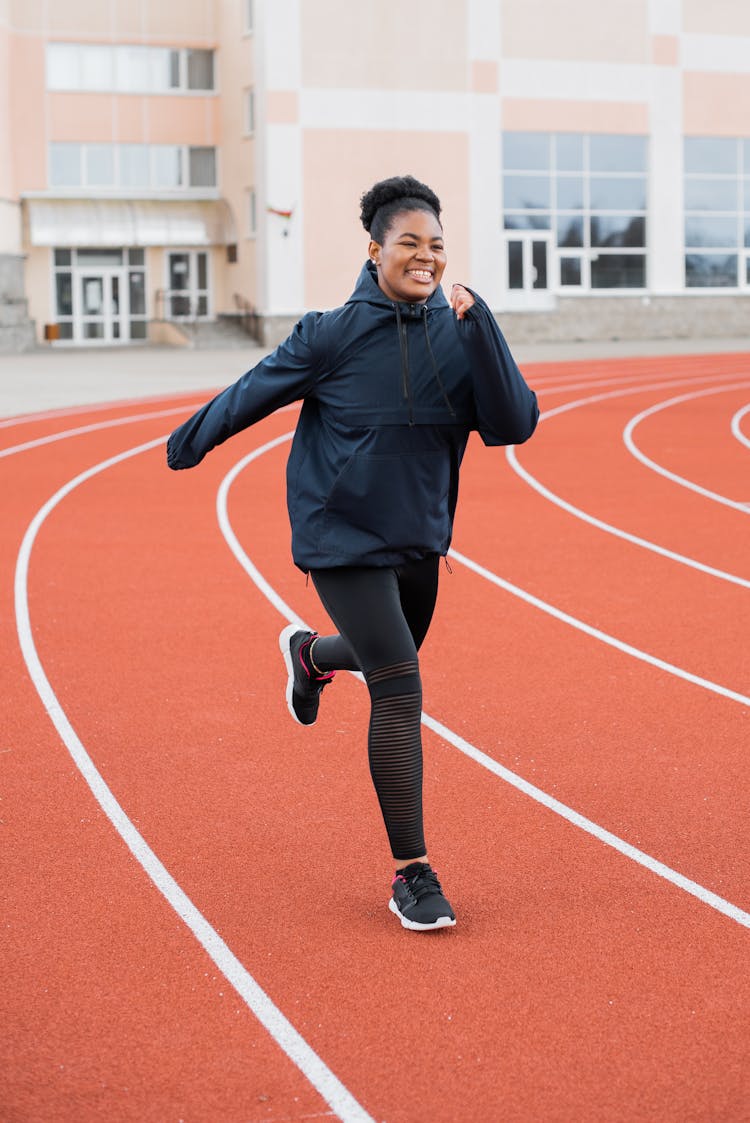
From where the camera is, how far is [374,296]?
412cm

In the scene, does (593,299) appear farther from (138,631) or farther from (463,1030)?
(463,1030)

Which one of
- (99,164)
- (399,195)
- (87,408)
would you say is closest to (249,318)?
(99,164)

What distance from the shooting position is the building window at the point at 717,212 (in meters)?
41.9

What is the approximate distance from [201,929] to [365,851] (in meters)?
0.79

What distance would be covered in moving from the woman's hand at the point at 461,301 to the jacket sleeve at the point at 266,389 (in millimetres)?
392

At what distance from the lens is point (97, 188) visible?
4262 centimetres

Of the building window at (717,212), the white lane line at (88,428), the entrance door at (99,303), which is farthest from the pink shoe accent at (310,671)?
the entrance door at (99,303)

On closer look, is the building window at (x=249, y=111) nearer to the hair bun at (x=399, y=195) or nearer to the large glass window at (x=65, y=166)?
the large glass window at (x=65, y=166)

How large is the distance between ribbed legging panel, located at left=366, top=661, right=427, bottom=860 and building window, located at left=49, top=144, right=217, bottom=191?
Answer: 40637mm

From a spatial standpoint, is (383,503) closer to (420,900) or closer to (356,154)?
(420,900)

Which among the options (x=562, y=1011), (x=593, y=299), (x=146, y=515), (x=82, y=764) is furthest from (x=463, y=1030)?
(x=593, y=299)

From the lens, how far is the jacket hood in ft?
13.5

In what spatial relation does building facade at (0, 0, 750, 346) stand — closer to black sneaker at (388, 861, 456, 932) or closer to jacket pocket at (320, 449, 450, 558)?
jacket pocket at (320, 449, 450, 558)

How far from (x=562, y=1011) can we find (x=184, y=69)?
42.3 metres
